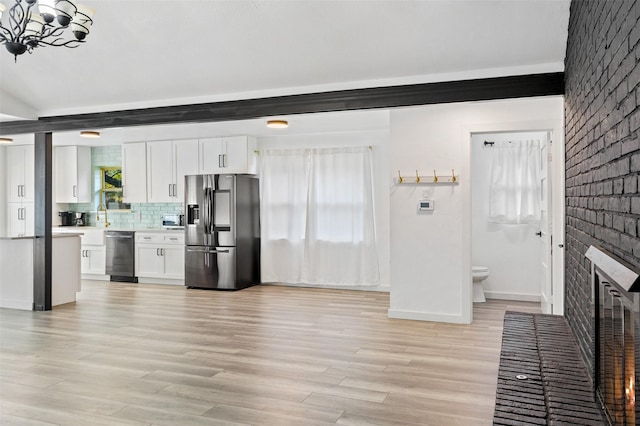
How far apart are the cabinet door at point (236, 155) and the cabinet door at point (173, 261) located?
1493mm

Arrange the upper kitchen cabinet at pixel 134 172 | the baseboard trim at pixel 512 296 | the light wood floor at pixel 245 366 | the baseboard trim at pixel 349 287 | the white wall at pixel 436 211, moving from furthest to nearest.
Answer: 1. the upper kitchen cabinet at pixel 134 172
2. the baseboard trim at pixel 349 287
3. the baseboard trim at pixel 512 296
4. the white wall at pixel 436 211
5. the light wood floor at pixel 245 366

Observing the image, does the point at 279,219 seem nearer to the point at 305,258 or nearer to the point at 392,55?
the point at 305,258

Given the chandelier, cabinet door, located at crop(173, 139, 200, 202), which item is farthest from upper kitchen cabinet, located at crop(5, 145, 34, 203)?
the chandelier

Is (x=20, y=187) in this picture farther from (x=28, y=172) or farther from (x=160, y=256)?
(x=160, y=256)

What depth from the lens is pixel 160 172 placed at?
27.1 feet

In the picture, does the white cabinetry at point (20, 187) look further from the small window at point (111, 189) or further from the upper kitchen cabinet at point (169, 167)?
the upper kitchen cabinet at point (169, 167)

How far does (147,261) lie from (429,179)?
16.5ft

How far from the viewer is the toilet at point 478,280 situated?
6.11 m

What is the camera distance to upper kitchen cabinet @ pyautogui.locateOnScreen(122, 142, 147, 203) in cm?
838

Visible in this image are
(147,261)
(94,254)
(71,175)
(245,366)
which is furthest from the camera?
(71,175)

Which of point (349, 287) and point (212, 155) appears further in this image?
point (212, 155)

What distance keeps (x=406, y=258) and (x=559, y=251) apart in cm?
147

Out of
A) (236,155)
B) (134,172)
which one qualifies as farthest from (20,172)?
(236,155)

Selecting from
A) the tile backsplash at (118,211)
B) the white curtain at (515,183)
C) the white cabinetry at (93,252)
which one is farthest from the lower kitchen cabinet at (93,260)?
the white curtain at (515,183)
